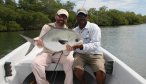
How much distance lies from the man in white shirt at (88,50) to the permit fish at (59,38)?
0.18 metres

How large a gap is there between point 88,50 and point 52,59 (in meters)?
0.58

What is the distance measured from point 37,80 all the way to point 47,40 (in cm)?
62

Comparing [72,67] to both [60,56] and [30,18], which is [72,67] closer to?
[60,56]

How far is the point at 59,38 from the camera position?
446 cm

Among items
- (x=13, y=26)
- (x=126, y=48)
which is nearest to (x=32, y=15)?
(x=13, y=26)

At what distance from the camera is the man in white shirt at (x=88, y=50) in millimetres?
4613

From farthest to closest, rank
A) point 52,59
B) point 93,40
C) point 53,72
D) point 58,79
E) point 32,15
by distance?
point 32,15
point 58,79
point 53,72
point 52,59
point 93,40

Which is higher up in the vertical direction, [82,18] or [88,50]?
[82,18]

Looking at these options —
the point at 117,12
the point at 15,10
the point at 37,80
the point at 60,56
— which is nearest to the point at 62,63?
the point at 60,56

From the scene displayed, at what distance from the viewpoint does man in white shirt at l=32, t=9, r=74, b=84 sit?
4.61m

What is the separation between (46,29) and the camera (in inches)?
189

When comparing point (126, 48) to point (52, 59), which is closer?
point (52, 59)

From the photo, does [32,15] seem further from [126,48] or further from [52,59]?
[52,59]

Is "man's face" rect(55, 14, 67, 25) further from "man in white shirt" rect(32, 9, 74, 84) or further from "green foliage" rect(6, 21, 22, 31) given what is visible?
"green foliage" rect(6, 21, 22, 31)
